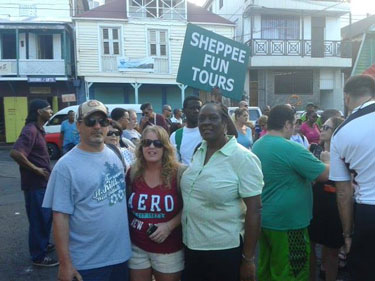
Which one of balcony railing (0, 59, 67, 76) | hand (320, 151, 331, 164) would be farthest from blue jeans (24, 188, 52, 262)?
balcony railing (0, 59, 67, 76)

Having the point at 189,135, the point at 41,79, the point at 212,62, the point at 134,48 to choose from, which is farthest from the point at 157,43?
the point at 189,135

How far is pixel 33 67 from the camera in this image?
71.7ft

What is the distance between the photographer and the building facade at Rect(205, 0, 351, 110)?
74.8 feet

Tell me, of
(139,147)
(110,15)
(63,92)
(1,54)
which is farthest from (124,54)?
(139,147)

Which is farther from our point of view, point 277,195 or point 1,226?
point 1,226

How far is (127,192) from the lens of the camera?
276 centimetres

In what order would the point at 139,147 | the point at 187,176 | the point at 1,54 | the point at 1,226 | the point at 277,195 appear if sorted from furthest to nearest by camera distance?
the point at 1,54 → the point at 1,226 → the point at 277,195 → the point at 139,147 → the point at 187,176

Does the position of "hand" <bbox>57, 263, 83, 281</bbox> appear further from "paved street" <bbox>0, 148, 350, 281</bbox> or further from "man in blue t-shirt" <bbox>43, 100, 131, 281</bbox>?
"paved street" <bbox>0, 148, 350, 281</bbox>

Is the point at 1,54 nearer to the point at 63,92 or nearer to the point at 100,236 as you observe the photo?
the point at 63,92

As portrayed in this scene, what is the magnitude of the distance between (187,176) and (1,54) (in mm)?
23152

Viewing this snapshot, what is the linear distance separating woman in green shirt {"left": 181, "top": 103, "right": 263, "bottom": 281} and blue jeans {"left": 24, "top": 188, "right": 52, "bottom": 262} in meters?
2.63

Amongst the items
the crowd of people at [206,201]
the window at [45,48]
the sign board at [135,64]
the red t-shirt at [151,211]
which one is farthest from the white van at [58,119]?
the red t-shirt at [151,211]

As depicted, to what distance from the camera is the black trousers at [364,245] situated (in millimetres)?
2713

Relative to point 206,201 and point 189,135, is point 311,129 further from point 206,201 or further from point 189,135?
point 206,201
